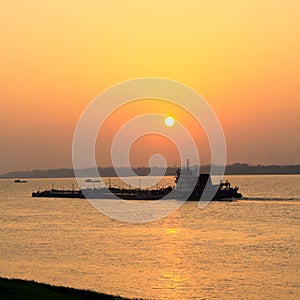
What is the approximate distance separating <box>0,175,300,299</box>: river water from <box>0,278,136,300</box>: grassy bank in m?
12.1

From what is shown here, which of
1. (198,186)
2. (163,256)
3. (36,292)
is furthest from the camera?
(198,186)

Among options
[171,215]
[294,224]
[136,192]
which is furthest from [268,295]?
[136,192]

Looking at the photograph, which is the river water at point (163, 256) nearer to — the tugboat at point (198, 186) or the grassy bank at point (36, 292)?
the grassy bank at point (36, 292)

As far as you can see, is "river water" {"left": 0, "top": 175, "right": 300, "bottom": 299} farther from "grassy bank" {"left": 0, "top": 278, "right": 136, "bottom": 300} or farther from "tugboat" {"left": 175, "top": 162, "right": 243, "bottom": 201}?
"tugboat" {"left": 175, "top": 162, "right": 243, "bottom": 201}

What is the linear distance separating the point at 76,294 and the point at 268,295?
16.5 m

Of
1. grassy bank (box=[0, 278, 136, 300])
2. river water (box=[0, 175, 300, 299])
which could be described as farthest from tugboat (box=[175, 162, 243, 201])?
grassy bank (box=[0, 278, 136, 300])

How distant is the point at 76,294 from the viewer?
97.0 feet

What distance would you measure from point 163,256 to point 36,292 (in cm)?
3365

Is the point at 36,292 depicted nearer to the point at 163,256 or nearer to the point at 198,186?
the point at 163,256

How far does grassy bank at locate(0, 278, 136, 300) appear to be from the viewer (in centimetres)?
2663

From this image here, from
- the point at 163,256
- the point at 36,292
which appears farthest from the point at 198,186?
the point at 36,292

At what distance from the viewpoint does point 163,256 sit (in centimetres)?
6062

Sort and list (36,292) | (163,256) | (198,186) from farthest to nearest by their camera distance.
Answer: (198,186), (163,256), (36,292)

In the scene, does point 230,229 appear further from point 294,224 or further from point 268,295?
point 268,295
